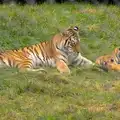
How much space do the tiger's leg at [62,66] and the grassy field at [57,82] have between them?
15cm

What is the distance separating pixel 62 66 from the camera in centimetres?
938

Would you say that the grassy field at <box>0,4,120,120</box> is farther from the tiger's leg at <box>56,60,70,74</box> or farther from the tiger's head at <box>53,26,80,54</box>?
the tiger's head at <box>53,26,80,54</box>

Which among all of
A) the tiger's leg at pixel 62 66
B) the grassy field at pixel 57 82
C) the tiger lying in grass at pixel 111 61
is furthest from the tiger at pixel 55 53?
the grassy field at pixel 57 82

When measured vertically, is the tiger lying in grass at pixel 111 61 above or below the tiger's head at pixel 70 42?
below

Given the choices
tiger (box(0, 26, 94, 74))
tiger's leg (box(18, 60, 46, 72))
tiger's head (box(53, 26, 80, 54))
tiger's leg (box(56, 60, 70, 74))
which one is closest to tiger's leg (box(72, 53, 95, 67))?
tiger (box(0, 26, 94, 74))

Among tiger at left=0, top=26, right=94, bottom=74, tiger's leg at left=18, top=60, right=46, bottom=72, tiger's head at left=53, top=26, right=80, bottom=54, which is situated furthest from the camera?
tiger's head at left=53, top=26, right=80, bottom=54

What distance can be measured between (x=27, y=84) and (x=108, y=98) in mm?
1120

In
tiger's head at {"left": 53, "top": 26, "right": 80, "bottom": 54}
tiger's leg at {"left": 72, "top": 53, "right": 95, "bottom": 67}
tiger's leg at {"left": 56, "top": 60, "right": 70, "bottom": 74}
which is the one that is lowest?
tiger's leg at {"left": 72, "top": 53, "right": 95, "bottom": 67}

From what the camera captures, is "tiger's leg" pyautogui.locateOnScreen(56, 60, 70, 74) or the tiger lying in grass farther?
the tiger lying in grass

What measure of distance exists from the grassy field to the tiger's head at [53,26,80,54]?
0.53 meters

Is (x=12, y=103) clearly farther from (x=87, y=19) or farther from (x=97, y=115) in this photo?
(x=87, y=19)

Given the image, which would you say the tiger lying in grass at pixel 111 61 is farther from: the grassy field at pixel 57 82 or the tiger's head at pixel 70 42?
the tiger's head at pixel 70 42

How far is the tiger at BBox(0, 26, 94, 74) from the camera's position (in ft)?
31.8

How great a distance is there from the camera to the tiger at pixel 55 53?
968cm
